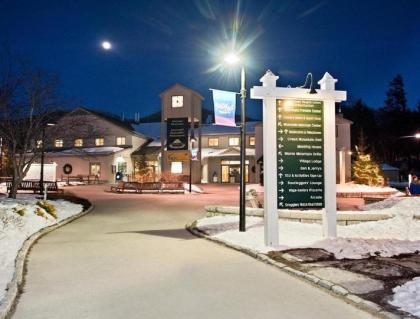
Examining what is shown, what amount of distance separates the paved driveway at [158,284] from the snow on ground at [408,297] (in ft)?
1.83

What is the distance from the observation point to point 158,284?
7.02m

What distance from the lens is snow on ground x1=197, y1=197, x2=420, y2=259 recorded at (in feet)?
32.0

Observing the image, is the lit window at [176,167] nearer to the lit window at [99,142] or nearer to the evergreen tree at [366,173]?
the lit window at [99,142]

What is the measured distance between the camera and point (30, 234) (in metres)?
12.2

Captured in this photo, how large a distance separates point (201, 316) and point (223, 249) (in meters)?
4.77

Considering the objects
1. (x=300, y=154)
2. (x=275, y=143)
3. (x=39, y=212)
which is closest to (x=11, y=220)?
(x=39, y=212)

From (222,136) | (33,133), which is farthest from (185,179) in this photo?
(33,133)

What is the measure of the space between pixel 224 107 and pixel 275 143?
2248mm

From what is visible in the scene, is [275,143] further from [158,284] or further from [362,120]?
[362,120]

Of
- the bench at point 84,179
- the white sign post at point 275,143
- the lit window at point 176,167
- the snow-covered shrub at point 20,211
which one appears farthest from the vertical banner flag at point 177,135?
the white sign post at point 275,143

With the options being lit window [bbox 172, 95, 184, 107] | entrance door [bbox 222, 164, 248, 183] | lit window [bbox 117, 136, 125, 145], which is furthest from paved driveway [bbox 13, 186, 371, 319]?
lit window [bbox 117, 136, 125, 145]

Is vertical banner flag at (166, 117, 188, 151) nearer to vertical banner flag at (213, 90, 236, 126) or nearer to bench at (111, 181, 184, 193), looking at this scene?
bench at (111, 181, 184, 193)

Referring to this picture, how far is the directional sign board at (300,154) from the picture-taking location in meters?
10.9

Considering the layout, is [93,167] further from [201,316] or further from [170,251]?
[201,316]
